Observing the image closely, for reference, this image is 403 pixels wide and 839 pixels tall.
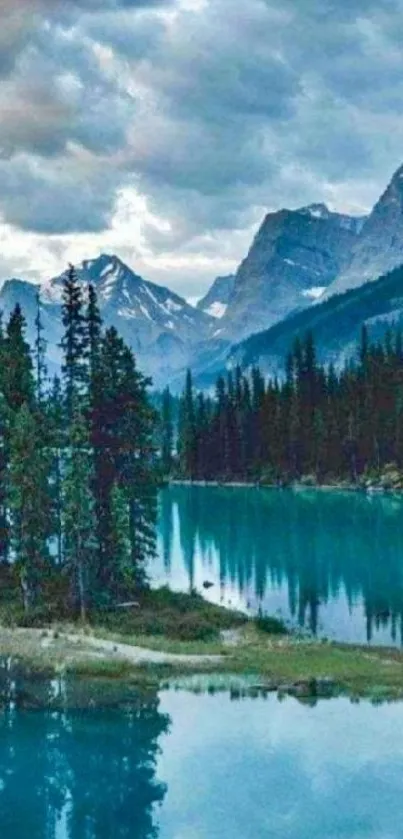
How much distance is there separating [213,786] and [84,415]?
33407mm

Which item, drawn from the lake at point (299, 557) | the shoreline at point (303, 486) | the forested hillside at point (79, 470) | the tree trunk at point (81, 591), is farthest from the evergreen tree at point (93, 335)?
the shoreline at point (303, 486)

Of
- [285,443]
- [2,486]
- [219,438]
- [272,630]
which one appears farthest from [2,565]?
[219,438]

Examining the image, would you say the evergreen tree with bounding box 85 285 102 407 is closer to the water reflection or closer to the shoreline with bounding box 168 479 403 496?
the water reflection

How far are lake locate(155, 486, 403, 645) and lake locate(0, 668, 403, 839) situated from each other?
17.8m

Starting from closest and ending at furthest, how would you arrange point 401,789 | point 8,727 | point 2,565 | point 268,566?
point 401,789 < point 8,727 < point 2,565 < point 268,566

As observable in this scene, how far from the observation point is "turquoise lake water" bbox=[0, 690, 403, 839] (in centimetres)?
3234

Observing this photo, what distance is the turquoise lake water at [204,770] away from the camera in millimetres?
32344

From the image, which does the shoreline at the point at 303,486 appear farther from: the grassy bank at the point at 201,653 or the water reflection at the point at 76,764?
the water reflection at the point at 76,764

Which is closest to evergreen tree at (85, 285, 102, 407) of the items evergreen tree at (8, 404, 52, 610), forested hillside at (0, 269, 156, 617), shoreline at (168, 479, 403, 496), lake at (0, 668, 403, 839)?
forested hillside at (0, 269, 156, 617)

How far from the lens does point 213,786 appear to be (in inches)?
1387

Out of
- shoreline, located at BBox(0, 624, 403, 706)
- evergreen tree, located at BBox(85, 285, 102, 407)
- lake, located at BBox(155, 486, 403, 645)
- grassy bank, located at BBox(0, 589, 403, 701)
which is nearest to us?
shoreline, located at BBox(0, 624, 403, 706)

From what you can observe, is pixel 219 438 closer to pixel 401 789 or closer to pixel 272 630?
pixel 272 630

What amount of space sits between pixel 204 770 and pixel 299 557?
5878 cm

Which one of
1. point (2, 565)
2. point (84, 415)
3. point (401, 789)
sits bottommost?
point (401, 789)
